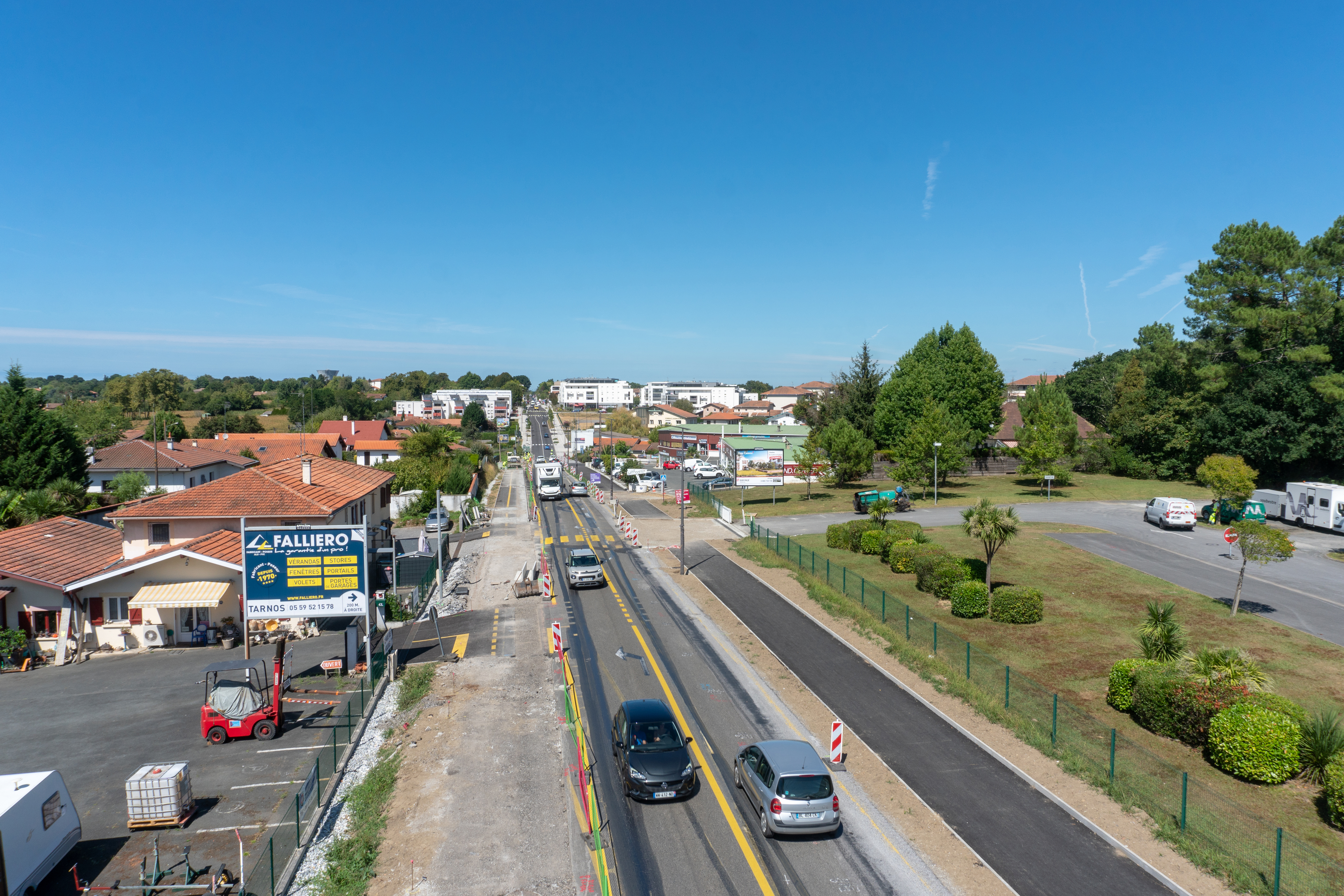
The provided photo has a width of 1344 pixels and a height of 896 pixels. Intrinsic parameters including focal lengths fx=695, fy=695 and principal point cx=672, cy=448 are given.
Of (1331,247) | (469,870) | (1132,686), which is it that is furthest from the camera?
(1331,247)

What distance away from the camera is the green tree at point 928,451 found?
64.9 meters

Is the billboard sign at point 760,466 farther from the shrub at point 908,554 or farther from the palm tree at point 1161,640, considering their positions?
the palm tree at point 1161,640

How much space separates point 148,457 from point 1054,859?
77.1m

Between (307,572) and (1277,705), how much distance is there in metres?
28.5

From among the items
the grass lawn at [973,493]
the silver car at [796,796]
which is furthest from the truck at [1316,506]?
the silver car at [796,796]

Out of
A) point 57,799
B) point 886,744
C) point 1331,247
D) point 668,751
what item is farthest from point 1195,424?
point 57,799

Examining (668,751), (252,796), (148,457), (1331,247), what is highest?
(1331,247)

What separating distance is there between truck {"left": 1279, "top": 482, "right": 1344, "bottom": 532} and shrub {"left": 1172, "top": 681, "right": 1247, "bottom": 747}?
128 feet

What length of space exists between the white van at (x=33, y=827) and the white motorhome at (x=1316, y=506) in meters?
64.1

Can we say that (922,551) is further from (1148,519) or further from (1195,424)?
(1195,424)

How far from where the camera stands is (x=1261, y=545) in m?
27.9

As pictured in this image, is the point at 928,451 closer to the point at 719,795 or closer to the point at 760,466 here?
the point at 760,466

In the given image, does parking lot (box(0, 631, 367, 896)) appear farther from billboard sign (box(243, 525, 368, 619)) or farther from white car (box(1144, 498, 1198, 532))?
white car (box(1144, 498, 1198, 532))

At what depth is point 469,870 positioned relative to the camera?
45.1 feet
